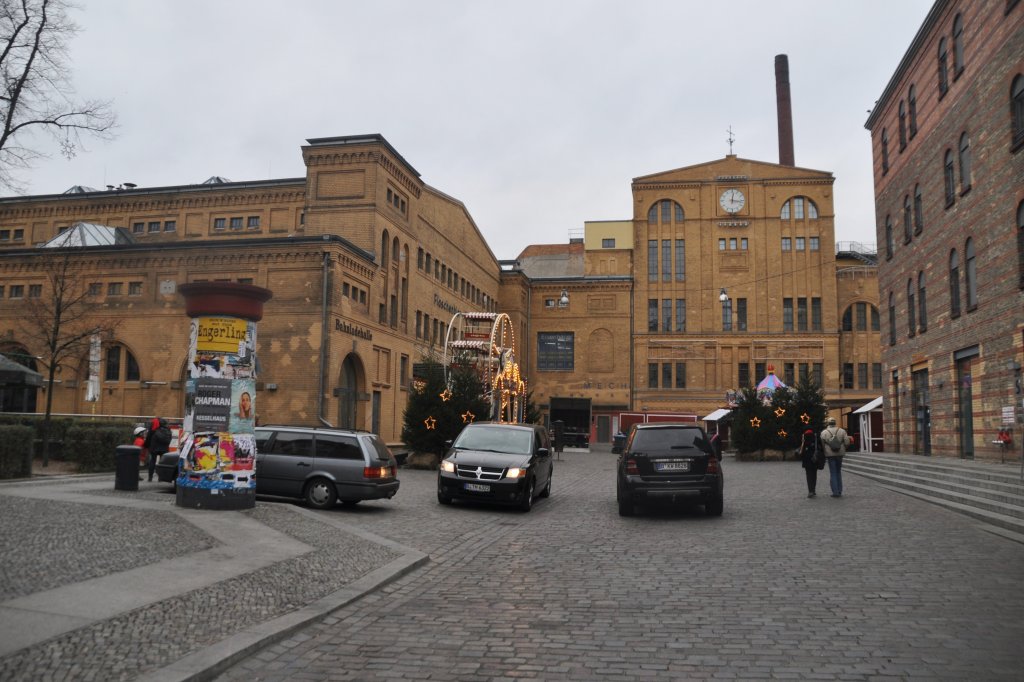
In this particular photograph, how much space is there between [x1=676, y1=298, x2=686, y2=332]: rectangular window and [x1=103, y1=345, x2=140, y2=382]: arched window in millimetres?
40150

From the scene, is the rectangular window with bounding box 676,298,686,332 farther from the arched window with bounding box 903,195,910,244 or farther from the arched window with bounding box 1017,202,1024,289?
the arched window with bounding box 1017,202,1024,289

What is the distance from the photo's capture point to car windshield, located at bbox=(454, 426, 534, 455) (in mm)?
17297

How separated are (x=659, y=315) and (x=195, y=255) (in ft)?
124

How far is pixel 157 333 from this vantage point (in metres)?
36.4

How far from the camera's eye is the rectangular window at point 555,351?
2594 inches

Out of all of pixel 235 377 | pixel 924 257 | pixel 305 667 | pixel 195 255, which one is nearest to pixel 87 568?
pixel 305 667

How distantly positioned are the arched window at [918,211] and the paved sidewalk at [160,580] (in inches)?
924

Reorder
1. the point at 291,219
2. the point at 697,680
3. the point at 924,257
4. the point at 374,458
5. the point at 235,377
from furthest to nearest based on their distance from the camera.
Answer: the point at 291,219 → the point at 924,257 → the point at 374,458 → the point at 235,377 → the point at 697,680

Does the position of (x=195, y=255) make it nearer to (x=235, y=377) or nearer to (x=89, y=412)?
(x=89, y=412)

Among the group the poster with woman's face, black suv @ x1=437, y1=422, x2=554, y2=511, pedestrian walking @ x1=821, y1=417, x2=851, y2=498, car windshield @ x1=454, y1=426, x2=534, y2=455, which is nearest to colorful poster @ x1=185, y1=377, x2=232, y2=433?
the poster with woman's face

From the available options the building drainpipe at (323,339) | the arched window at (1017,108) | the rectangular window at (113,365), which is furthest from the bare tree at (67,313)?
the arched window at (1017,108)

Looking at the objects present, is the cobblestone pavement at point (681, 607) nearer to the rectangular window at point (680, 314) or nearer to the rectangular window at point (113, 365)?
the rectangular window at point (113, 365)

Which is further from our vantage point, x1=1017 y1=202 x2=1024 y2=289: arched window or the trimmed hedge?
x1=1017 y1=202 x2=1024 y2=289: arched window

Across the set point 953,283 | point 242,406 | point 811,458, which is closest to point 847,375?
point 953,283
